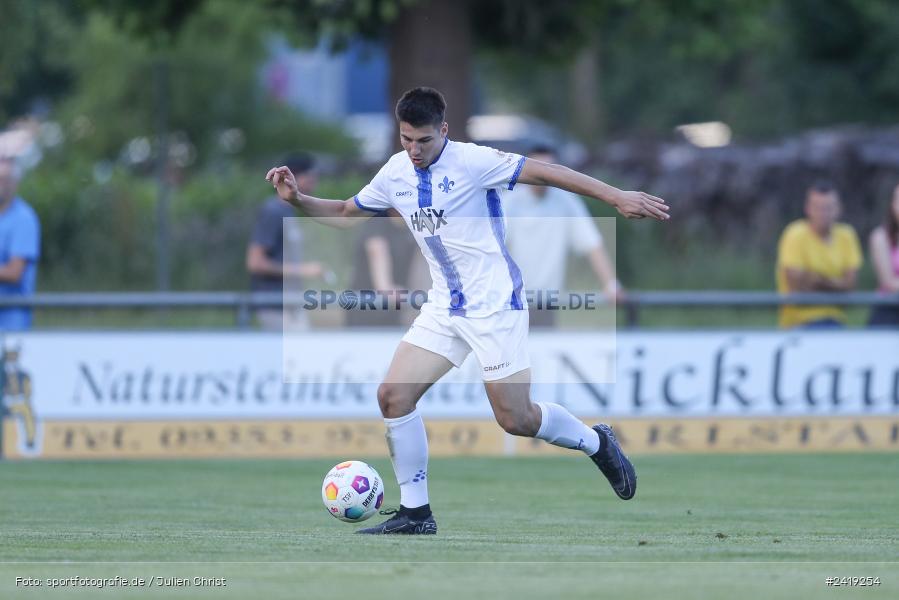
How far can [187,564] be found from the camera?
6859 mm

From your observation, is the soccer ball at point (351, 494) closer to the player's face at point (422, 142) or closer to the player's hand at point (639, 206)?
the player's face at point (422, 142)

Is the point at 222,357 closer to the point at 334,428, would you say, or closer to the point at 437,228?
the point at 334,428

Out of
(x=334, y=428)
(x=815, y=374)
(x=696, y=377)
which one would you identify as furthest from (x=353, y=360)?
(x=815, y=374)

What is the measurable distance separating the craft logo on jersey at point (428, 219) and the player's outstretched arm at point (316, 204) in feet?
1.15

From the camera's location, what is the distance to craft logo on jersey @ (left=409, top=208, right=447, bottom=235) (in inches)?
323

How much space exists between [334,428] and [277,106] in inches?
1062

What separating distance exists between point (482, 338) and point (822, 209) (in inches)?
260

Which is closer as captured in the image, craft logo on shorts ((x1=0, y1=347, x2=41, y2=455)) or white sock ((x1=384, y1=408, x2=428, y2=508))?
white sock ((x1=384, y1=408, x2=428, y2=508))

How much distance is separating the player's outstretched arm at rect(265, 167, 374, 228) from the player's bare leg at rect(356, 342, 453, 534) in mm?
803

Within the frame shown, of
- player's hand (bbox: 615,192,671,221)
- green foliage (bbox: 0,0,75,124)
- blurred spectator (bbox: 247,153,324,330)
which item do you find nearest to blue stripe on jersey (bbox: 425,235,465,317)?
player's hand (bbox: 615,192,671,221)

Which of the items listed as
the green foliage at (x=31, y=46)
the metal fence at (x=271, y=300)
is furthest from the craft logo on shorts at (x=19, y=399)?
the green foliage at (x=31, y=46)

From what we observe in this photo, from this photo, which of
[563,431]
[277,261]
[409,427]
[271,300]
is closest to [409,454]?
[409,427]

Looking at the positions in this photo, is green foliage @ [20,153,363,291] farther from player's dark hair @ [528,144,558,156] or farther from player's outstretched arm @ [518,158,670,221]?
player's outstretched arm @ [518,158,670,221]

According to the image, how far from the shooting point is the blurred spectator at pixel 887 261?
14008 millimetres
